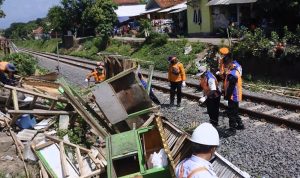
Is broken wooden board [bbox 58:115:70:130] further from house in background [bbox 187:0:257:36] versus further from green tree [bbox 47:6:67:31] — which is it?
green tree [bbox 47:6:67:31]

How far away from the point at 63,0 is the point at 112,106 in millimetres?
49612

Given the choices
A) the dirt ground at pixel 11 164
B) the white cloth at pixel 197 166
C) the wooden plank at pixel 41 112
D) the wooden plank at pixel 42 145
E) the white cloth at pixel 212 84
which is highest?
the white cloth at pixel 197 166

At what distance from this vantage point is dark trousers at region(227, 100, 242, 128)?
1062cm

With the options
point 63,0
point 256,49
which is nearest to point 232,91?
point 256,49

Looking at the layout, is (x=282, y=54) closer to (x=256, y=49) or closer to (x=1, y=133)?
(x=256, y=49)

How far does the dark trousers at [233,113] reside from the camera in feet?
34.9

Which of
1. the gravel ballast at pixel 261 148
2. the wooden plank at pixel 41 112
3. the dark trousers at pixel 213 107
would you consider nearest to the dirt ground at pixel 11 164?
the wooden plank at pixel 41 112

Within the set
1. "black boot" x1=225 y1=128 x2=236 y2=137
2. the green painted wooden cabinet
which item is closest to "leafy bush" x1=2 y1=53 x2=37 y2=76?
"black boot" x1=225 y1=128 x2=236 y2=137

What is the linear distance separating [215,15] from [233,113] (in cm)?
2584

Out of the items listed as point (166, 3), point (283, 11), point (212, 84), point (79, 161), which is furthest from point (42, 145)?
point (166, 3)

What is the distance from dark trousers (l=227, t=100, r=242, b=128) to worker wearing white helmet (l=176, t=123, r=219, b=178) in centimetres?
663

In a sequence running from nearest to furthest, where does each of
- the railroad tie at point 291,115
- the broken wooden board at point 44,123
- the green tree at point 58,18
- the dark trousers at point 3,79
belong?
the broken wooden board at point 44,123 < the railroad tie at point 291,115 < the dark trousers at point 3,79 < the green tree at point 58,18

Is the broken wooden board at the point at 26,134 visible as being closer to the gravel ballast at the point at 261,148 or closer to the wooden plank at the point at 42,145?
the wooden plank at the point at 42,145

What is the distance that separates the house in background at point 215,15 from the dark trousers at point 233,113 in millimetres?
18145
